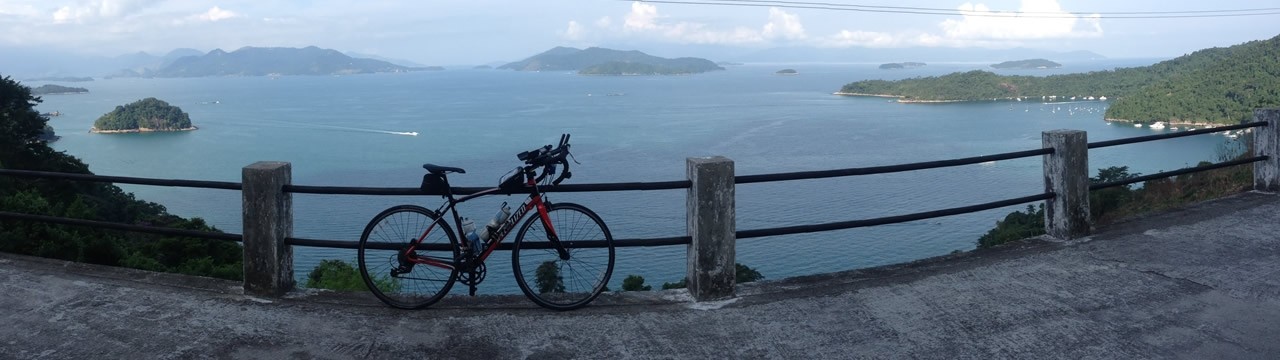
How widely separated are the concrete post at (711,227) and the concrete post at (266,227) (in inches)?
90.4

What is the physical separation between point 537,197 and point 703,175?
37.0 inches

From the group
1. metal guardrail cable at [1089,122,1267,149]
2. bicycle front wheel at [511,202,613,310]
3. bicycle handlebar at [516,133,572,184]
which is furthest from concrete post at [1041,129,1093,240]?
bicycle handlebar at [516,133,572,184]

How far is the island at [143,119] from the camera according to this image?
9606 centimetres

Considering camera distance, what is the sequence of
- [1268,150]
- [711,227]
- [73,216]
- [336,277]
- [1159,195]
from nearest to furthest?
[711,227] < [1268,150] < [1159,195] < [73,216] < [336,277]

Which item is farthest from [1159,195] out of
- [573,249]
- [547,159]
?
[547,159]

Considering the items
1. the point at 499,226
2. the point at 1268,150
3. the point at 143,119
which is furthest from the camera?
the point at 143,119

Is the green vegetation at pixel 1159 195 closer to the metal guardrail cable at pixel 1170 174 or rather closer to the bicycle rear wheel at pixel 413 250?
the metal guardrail cable at pixel 1170 174

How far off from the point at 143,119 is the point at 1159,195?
9968 centimetres

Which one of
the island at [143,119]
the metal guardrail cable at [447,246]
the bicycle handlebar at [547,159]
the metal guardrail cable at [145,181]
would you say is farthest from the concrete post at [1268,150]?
the island at [143,119]

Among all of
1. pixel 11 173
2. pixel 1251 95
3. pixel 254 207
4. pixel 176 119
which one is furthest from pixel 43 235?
pixel 176 119

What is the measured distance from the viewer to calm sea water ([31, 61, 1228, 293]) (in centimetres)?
4584

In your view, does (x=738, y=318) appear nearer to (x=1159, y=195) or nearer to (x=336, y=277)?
(x=1159, y=195)

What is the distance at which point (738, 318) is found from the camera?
5203mm

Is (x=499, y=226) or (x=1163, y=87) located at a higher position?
(x=1163, y=87)
